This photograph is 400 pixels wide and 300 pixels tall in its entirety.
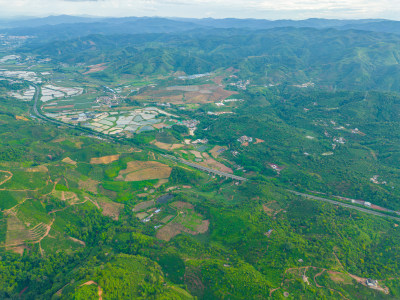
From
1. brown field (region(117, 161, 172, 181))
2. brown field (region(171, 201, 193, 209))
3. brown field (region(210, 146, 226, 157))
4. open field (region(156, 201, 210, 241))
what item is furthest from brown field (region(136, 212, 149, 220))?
brown field (region(210, 146, 226, 157))

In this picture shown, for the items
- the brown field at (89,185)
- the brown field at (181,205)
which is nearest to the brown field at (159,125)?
the brown field at (89,185)

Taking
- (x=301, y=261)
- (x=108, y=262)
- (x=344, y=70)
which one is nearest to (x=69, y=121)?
(x=108, y=262)

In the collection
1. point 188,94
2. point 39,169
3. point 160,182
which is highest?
point 188,94

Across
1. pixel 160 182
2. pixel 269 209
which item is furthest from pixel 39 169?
pixel 269 209

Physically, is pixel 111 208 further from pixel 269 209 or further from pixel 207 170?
pixel 269 209

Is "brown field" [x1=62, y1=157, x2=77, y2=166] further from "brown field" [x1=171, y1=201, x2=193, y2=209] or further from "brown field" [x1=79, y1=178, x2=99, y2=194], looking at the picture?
"brown field" [x1=171, y1=201, x2=193, y2=209]

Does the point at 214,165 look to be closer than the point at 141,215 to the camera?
No
